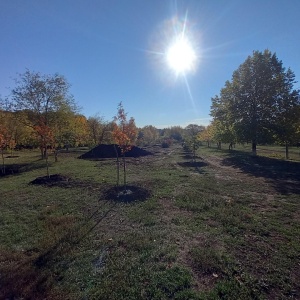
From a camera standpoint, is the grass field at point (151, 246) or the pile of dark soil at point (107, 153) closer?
the grass field at point (151, 246)

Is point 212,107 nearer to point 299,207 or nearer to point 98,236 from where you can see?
point 299,207

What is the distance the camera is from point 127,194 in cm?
1033

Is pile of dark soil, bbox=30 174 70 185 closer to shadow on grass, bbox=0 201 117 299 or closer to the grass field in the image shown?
the grass field

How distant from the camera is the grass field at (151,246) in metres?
4.05

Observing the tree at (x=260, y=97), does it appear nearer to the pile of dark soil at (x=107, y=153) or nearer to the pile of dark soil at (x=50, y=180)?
the pile of dark soil at (x=107, y=153)

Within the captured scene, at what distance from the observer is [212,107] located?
108 ft

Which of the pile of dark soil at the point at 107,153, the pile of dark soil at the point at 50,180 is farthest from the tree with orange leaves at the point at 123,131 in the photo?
the pile of dark soil at the point at 107,153

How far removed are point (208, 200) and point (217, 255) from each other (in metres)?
4.46

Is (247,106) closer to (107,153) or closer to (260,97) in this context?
(260,97)

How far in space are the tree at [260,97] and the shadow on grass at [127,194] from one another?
59.3 ft

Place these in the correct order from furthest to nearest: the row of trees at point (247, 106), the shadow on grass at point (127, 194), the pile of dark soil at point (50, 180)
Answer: the row of trees at point (247, 106) → the pile of dark soil at point (50, 180) → the shadow on grass at point (127, 194)

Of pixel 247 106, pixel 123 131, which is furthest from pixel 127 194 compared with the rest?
pixel 247 106

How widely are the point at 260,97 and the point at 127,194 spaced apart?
69.3 feet

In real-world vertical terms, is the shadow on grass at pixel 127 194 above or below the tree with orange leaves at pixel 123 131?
below
